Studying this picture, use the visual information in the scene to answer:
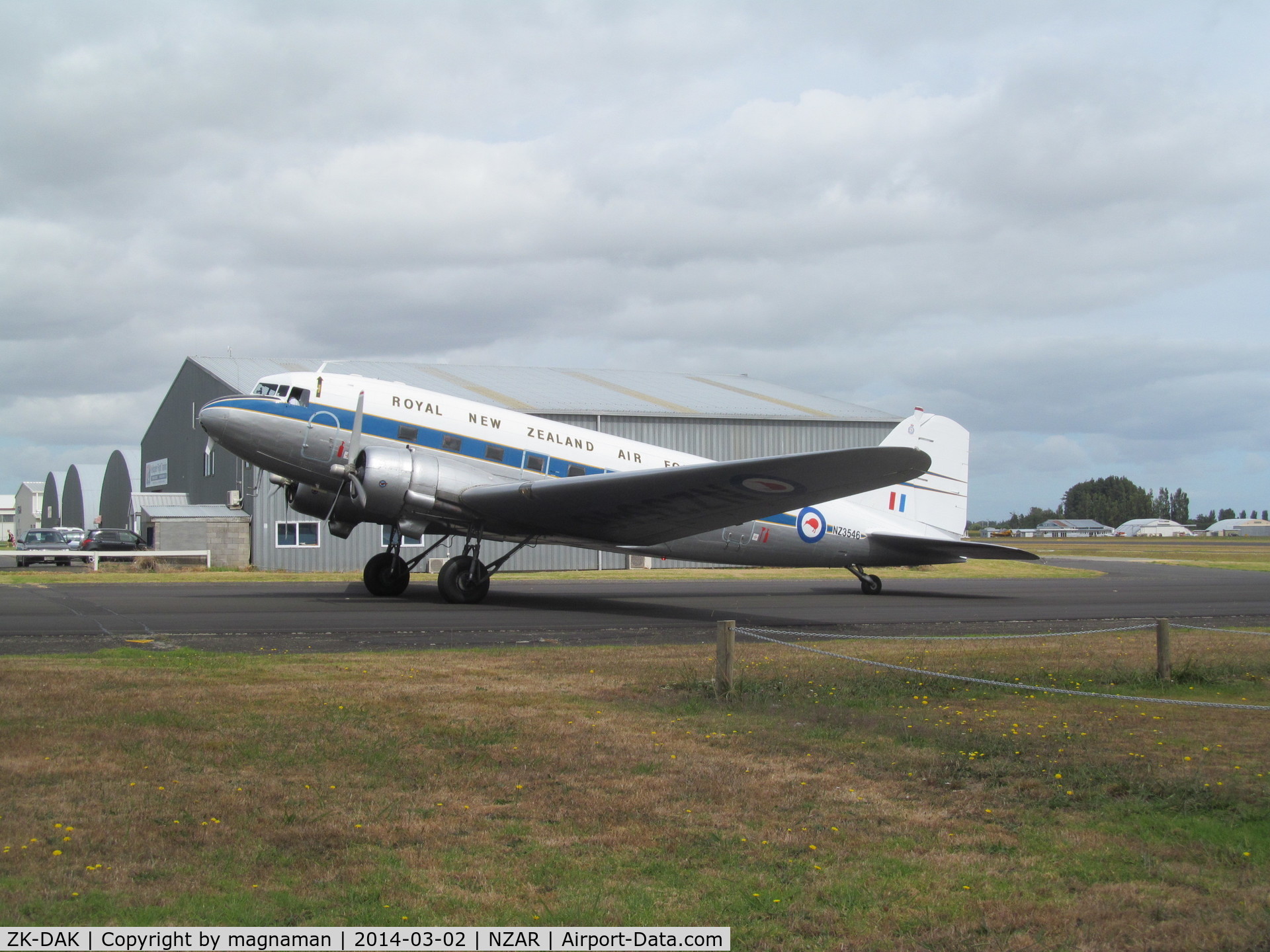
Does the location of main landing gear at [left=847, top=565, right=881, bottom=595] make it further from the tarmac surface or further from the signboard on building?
the signboard on building

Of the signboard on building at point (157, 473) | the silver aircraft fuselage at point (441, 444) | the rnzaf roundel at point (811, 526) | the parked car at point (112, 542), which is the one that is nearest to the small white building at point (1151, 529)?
the signboard on building at point (157, 473)

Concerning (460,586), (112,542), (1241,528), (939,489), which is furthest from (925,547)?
(1241,528)

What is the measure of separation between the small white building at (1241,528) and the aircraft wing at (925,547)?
15220 centimetres

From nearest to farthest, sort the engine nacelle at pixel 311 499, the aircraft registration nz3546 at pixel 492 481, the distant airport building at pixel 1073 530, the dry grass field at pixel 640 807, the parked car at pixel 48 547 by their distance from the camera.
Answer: the dry grass field at pixel 640 807 < the aircraft registration nz3546 at pixel 492 481 < the engine nacelle at pixel 311 499 < the parked car at pixel 48 547 < the distant airport building at pixel 1073 530

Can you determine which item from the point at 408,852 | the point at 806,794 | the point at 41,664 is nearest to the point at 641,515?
the point at 41,664

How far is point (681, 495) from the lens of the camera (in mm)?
18047

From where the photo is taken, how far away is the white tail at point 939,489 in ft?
79.5

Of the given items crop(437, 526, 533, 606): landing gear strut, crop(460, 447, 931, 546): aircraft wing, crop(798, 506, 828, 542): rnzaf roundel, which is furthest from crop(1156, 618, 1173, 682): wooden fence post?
crop(437, 526, 533, 606): landing gear strut

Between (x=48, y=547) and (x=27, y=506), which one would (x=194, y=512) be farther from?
(x=27, y=506)

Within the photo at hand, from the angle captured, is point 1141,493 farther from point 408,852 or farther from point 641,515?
point 408,852

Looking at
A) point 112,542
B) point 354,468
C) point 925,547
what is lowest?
point 112,542

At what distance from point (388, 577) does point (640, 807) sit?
15.6 metres

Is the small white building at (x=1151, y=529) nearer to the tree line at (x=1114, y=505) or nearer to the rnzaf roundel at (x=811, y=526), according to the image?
the tree line at (x=1114, y=505)

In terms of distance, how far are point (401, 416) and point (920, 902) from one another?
16.5 meters
